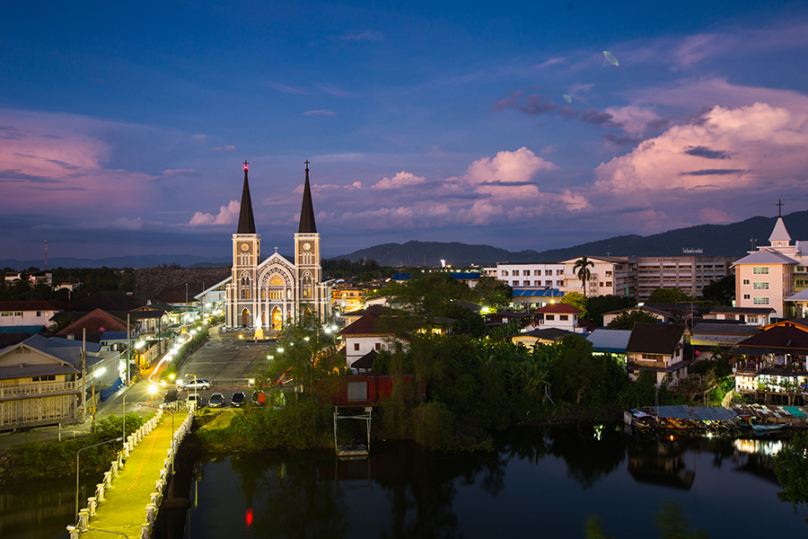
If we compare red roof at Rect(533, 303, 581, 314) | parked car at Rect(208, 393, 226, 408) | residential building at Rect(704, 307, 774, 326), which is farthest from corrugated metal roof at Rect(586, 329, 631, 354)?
parked car at Rect(208, 393, 226, 408)

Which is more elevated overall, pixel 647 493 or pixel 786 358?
pixel 786 358

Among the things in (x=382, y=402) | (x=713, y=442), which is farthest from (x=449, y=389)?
(x=713, y=442)

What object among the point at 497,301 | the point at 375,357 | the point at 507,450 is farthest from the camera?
the point at 497,301

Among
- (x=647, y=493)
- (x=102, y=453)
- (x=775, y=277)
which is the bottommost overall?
(x=647, y=493)

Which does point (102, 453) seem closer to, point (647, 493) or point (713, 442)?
point (647, 493)

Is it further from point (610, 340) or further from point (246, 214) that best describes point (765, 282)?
point (246, 214)

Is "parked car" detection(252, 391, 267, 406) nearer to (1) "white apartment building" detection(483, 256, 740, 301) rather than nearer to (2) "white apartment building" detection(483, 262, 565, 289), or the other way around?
(1) "white apartment building" detection(483, 256, 740, 301)

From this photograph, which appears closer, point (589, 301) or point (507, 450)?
point (507, 450)
